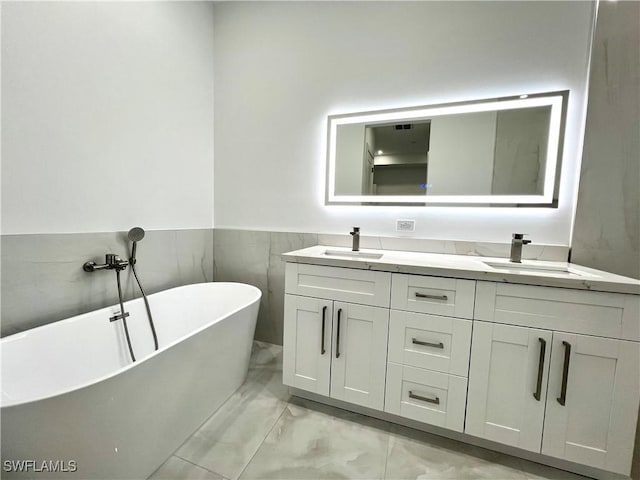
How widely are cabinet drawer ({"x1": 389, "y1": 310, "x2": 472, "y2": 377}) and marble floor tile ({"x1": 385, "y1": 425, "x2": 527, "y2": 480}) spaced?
392 millimetres

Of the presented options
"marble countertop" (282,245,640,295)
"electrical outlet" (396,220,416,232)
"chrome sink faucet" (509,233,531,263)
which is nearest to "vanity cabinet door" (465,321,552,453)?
"marble countertop" (282,245,640,295)

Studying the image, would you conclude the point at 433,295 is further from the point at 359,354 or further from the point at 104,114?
the point at 104,114

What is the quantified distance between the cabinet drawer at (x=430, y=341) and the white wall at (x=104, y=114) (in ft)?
5.81

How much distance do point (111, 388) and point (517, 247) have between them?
198cm

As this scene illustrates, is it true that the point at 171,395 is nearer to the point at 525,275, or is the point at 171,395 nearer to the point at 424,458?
the point at 424,458

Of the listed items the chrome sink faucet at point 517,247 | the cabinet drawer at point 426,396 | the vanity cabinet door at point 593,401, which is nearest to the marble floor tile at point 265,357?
the cabinet drawer at point 426,396

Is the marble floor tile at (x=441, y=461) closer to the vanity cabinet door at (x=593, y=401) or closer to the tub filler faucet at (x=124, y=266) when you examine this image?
the vanity cabinet door at (x=593, y=401)

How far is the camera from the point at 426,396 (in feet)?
4.39

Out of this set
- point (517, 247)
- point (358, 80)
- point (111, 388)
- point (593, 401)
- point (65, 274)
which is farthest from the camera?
point (358, 80)

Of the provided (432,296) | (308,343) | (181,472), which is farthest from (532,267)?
(181,472)

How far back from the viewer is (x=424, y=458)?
126 centimetres

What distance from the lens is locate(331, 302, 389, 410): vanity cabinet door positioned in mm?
1403

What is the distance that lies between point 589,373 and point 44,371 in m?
2.35

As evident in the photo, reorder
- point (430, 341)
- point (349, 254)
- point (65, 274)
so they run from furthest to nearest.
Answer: point (349, 254) < point (65, 274) < point (430, 341)
